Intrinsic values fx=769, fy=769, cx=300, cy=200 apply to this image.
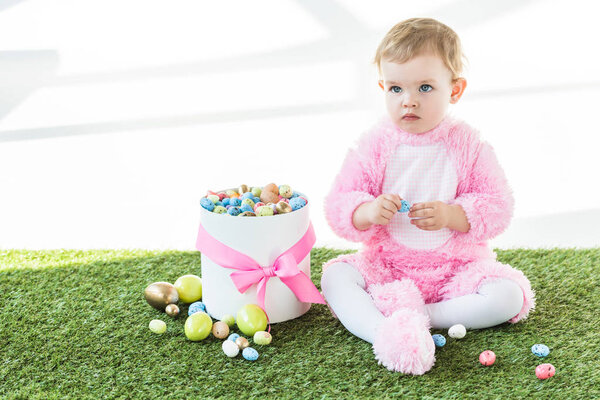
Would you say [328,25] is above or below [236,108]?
above

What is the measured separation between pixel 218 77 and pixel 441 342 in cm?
193

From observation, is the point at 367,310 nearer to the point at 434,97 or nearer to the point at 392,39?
the point at 434,97

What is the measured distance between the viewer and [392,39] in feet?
5.75

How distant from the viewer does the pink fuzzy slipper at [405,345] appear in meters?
1.56

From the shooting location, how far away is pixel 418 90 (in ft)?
5.77

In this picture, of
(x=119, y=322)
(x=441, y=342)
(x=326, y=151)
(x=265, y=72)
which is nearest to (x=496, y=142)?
(x=326, y=151)

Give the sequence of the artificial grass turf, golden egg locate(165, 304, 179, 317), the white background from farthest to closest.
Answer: the white background
golden egg locate(165, 304, 179, 317)
the artificial grass turf

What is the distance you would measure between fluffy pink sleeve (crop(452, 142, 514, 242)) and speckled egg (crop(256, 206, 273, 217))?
439 millimetres

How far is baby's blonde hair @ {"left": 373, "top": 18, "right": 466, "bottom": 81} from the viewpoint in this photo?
1729 millimetres

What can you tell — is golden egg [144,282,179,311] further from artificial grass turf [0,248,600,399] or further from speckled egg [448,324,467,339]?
speckled egg [448,324,467,339]

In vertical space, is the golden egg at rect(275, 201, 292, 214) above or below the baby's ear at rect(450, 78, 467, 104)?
below

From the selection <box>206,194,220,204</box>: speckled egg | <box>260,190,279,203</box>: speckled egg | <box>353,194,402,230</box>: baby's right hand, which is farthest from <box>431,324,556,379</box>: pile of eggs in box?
<box>206,194,220,204</box>: speckled egg

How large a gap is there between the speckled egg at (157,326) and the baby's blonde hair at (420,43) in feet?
2.62

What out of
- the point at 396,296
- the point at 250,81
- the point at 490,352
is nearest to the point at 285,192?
the point at 396,296
